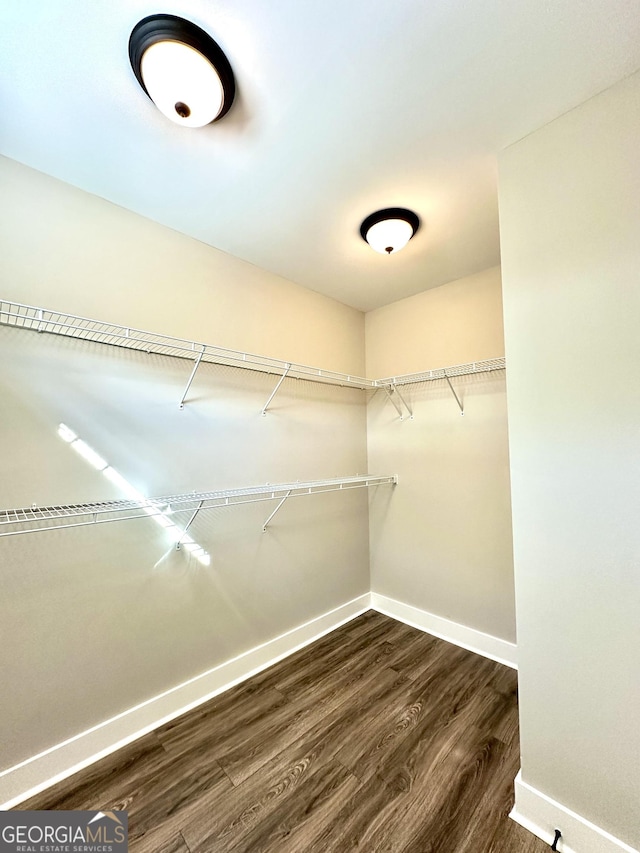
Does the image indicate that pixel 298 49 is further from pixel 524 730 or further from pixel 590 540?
pixel 524 730

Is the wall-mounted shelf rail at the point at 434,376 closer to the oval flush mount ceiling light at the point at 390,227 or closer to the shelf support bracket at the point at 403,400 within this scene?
the shelf support bracket at the point at 403,400

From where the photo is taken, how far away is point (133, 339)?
1530 mm

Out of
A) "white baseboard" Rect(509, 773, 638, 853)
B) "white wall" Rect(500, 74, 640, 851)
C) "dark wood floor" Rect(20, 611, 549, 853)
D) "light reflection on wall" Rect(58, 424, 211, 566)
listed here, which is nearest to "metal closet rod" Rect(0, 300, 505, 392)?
"light reflection on wall" Rect(58, 424, 211, 566)

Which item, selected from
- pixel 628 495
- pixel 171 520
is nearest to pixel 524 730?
pixel 628 495

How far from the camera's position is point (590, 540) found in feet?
→ 3.62

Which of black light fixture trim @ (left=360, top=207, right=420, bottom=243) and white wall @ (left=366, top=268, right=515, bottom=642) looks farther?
white wall @ (left=366, top=268, right=515, bottom=642)

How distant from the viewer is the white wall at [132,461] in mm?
1359

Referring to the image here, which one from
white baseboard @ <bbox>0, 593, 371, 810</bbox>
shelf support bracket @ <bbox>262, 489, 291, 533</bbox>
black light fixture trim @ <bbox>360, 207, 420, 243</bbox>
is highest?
black light fixture trim @ <bbox>360, 207, 420, 243</bbox>

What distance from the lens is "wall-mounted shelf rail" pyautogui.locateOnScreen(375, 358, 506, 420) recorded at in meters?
2.13

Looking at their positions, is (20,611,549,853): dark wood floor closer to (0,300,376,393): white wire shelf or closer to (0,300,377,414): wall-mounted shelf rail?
(0,300,377,414): wall-mounted shelf rail

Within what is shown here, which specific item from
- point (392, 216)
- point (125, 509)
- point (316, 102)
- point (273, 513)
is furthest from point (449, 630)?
point (316, 102)

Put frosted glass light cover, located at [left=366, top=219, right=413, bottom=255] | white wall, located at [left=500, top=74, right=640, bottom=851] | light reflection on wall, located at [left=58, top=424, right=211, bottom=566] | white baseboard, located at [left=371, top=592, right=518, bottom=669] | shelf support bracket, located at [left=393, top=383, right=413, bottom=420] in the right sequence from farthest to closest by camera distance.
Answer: shelf support bracket, located at [left=393, top=383, right=413, bottom=420] < white baseboard, located at [left=371, top=592, right=518, bottom=669] < frosted glass light cover, located at [left=366, top=219, right=413, bottom=255] < light reflection on wall, located at [left=58, top=424, right=211, bottom=566] < white wall, located at [left=500, top=74, right=640, bottom=851]

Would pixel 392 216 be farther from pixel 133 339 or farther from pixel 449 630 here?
pixel 449 630

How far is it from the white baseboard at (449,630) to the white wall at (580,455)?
97 cm
